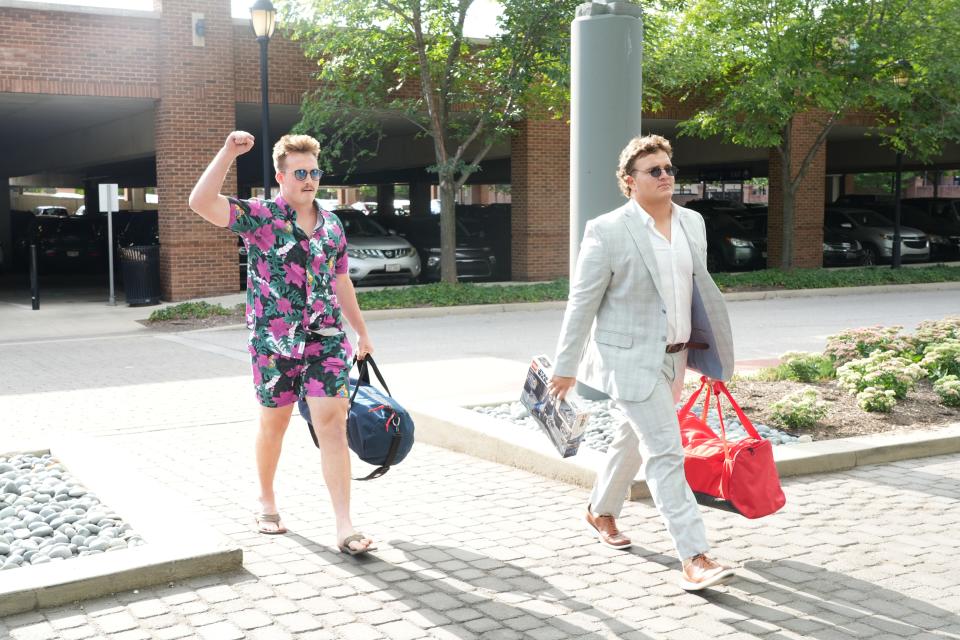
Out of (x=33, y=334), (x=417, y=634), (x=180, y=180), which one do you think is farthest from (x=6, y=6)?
(x=417, y=634)

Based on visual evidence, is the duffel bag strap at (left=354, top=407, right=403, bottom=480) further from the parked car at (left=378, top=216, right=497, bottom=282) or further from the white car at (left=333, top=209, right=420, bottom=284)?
the parked car at (left=378, top=216, right=497, bottom=282)

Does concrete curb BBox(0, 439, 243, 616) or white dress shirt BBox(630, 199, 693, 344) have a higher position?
white dress shirt BBox(630, 199, 693, 344)

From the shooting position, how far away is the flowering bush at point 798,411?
283 inches

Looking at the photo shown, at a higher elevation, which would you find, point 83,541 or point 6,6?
point 6,6

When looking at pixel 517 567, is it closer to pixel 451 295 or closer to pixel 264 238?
→ pixel 264 238

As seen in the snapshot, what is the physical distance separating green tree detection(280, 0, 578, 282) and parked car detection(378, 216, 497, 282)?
2926 mm

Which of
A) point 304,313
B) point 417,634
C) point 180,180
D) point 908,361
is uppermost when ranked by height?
point 180,180

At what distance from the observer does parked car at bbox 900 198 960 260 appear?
31.0m

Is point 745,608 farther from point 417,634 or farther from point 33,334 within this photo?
point 33,334

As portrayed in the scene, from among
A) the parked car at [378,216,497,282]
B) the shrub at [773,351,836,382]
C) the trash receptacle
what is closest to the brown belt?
the shrub at [773,351,836,382]

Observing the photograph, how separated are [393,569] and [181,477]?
2318mm

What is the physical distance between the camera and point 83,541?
491 centimetres

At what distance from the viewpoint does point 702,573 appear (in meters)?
4.42

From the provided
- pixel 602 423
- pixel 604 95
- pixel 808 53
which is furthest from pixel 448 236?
pixel 602 423
